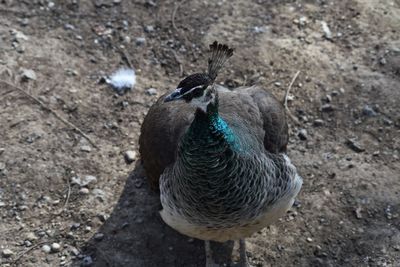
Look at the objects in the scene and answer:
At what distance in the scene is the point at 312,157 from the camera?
543cm

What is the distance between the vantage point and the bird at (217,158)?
3.77 meters

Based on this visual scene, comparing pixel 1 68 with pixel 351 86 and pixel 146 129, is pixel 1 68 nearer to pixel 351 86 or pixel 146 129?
pixel 146 129

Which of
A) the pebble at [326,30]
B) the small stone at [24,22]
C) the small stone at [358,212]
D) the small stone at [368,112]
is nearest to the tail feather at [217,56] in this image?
the small stone at [358,212]

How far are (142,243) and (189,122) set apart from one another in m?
1.07

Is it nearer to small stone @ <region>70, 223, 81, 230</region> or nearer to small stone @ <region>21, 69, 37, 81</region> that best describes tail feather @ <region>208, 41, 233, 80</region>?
small stone @ <region>70, 223, 81, 230</region>

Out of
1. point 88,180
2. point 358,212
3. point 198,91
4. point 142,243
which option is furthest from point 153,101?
point 198,91

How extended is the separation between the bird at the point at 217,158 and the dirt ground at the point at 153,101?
1.71ft

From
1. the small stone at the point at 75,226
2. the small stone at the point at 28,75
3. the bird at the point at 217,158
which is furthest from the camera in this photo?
the small stone at the point at 28,75

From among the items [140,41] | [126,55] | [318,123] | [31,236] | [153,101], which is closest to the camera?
[31,236]

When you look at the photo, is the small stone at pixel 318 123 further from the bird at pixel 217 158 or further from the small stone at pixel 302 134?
the bird at pixel 217 158

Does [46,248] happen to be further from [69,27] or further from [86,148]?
[69,27]

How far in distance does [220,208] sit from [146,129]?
107cm

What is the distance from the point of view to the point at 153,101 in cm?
586

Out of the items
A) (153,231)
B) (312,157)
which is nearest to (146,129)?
(153,231)
